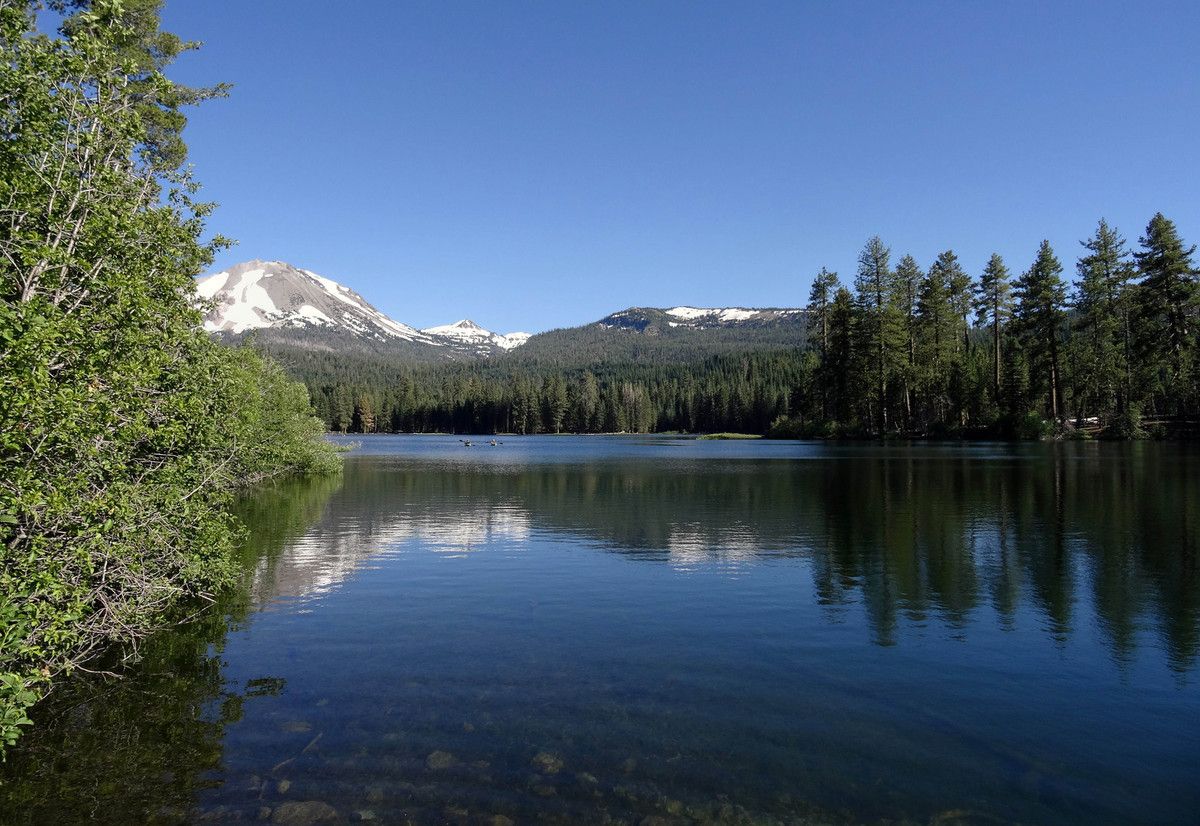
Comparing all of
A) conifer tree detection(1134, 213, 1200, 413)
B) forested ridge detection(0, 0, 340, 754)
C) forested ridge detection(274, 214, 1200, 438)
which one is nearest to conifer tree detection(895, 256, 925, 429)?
forested ridge detection(274, 214, 1200, 438)

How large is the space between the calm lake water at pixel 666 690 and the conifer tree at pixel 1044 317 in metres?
59.6

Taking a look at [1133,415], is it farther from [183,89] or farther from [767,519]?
[183,89]

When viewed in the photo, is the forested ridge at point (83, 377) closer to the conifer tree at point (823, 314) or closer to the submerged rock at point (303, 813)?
the submerged rock at point (303, 813)

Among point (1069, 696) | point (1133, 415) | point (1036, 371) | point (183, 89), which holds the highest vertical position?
point (183, 89)

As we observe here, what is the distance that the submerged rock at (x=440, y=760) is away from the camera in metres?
8.09

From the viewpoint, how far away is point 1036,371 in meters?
79.9

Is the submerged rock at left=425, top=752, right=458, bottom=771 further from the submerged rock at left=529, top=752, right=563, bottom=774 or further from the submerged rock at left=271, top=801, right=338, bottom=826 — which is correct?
the submerged rock at left=271, top=801, right=338, bottom=826

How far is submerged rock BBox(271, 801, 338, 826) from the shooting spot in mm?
7059

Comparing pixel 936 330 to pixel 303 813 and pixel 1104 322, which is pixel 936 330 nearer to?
pixel 1104 322

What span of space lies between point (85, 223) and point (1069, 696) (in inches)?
574

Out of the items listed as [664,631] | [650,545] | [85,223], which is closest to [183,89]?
[85,223]

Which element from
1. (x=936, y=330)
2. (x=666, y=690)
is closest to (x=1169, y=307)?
(x=936, y=330)

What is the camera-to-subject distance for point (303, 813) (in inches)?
283

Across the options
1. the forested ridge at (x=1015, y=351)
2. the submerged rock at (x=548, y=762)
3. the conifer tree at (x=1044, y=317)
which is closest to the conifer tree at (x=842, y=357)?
the forested ridge at (x=1015, y=351)
